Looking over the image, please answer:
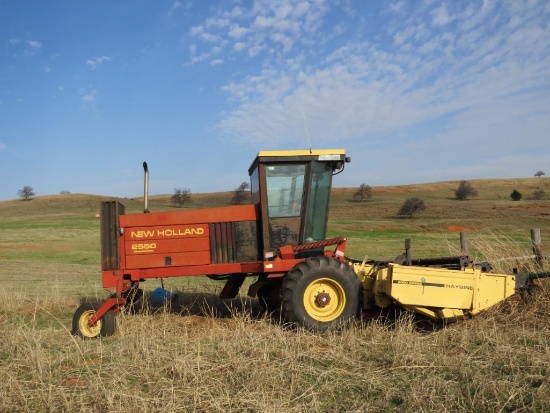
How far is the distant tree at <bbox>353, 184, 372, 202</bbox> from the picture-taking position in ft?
Answer: 252

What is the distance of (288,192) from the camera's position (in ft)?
24.3

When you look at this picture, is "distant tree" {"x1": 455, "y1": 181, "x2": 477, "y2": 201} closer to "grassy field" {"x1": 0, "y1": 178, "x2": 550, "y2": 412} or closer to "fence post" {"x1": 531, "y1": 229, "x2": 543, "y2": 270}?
"fence post" {"x1": 531, "y1": 229, "x2": 543, "y2": 270}

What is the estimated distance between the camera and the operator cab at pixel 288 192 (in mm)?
7328

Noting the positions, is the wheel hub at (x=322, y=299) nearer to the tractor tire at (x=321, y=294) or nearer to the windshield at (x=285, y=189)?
the tractor tire at (x=321, y=294)

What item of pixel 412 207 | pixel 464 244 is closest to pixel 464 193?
pixel 412 207

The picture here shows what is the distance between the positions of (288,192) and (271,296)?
6.30 feet

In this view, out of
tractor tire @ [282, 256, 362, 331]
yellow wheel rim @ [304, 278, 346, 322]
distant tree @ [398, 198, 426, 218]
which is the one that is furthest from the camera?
distant tree @ [398, 198, 426, 218]

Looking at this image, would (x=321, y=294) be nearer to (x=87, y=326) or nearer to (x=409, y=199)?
(x=87, y=326)

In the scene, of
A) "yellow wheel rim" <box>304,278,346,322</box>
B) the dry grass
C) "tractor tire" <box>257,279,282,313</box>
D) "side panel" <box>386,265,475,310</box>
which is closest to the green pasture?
"tractor tire" <box>257,279,282,313</box>

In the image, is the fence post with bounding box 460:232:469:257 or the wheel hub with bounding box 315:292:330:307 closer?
the wheel hub with bounding box 315:292:330:307

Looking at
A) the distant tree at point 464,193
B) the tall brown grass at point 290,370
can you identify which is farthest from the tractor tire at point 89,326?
the distant tree at point 464,193

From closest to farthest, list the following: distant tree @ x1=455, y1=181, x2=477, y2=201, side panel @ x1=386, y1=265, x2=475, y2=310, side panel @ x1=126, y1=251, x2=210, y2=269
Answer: side panel @ x1=386, y1=265, x2=475, y2=310
side panel @ x1=126, y1=251, x2=210, y2=269
distant tree @ x1=455, y1=181, x2=477, y2=201

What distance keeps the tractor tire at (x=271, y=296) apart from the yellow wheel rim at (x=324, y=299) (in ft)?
3.76

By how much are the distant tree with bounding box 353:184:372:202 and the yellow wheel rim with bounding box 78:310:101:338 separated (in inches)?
2789
